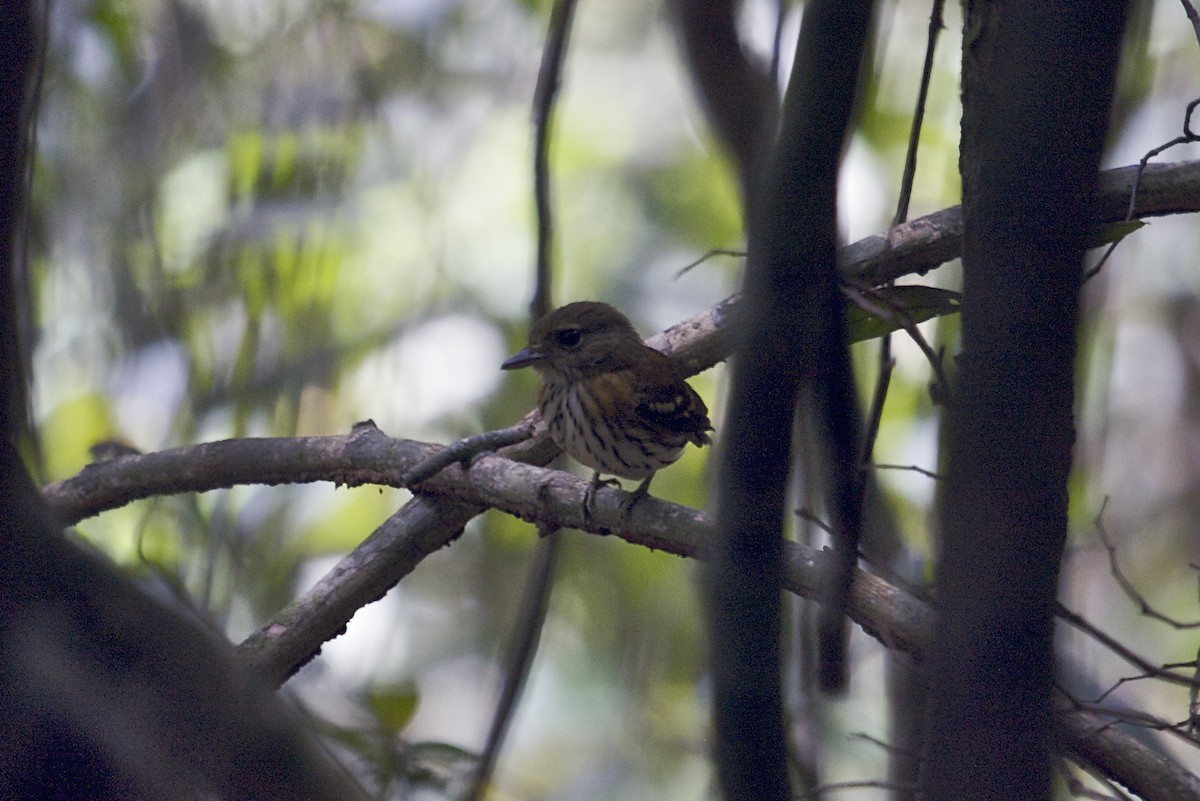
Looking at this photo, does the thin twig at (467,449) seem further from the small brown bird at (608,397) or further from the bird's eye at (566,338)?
the bird's eye at (566,338)

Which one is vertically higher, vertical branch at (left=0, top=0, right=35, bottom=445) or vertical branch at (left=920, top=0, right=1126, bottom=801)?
vertical branch at (left=0, top=0, right=35, bottom=445)

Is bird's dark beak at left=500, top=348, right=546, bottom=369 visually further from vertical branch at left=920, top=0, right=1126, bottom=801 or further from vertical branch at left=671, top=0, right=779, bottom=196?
vertical branch at left=920, top=0, right=1126, bottom=801

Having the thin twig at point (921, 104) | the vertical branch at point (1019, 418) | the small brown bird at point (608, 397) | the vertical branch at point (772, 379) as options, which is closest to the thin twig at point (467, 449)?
the small brown bird at point (608, 397)

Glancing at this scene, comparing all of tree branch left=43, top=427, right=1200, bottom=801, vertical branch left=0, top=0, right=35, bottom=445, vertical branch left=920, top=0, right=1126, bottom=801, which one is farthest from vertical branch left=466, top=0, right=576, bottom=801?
vertical branch left=920, top=0, right=1126, bottom=801

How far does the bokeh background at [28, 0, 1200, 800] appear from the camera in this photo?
3355 mm

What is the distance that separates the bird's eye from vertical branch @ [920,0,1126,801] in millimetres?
2631

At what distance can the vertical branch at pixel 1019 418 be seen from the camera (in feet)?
2.12

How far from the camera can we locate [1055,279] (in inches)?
25.7

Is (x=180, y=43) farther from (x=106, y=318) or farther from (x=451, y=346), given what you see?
(x=451, y=346)

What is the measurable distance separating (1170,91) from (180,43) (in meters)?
3.67

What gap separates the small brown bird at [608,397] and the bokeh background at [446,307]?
46 cm

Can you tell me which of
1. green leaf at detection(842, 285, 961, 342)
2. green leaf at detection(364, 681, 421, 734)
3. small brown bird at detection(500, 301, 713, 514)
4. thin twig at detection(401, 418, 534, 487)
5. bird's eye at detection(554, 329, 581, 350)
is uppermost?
bird's eye at detection(554, 329, 581, 350)

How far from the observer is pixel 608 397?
305 cm

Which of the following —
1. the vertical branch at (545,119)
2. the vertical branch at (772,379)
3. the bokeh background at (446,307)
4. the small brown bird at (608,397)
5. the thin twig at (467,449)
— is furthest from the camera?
the bokeh background at (446,307)
